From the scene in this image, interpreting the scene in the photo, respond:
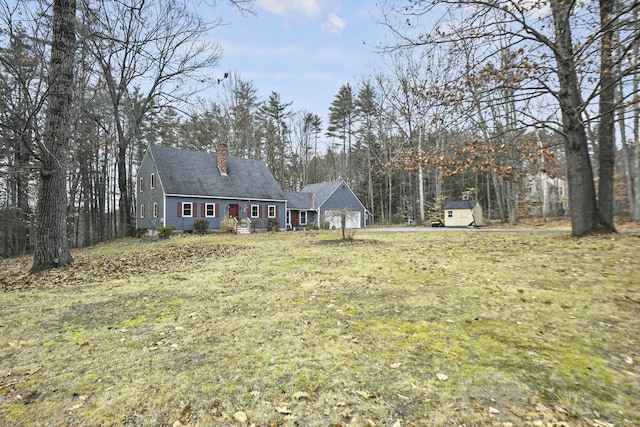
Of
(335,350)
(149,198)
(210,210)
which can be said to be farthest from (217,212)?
(335,350)

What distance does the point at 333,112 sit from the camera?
38906 millimetres

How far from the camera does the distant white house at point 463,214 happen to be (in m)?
26.4

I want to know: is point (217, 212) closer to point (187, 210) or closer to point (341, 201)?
point (187, 210)

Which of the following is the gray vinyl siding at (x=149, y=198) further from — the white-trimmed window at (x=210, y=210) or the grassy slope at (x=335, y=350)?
the grassy slope at (x=335, y=350)

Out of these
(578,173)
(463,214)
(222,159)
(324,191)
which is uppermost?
(222,159)

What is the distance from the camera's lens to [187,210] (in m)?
22.8

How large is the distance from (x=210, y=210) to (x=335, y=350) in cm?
2279

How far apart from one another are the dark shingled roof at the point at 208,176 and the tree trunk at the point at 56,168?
1482 cm

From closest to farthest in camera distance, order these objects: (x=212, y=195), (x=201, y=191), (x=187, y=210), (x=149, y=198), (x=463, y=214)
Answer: (x=187, y=210)
(x=201, y=191)
(x=212, y=195)
(x=149, y=198)
(x=463, y=214)

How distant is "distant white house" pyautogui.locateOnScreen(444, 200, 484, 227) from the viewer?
→ 86.7 ft

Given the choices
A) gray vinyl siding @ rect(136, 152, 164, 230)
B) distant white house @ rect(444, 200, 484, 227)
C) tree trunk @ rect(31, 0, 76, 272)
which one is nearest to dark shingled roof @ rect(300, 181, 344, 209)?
distant white house @ rect(444, 200, 484, 227)

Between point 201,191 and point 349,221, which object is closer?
point 201,191

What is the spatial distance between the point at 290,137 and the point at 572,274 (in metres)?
36.3

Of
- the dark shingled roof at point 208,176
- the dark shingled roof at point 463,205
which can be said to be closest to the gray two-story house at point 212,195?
the dark shingled roof at point 208,176
